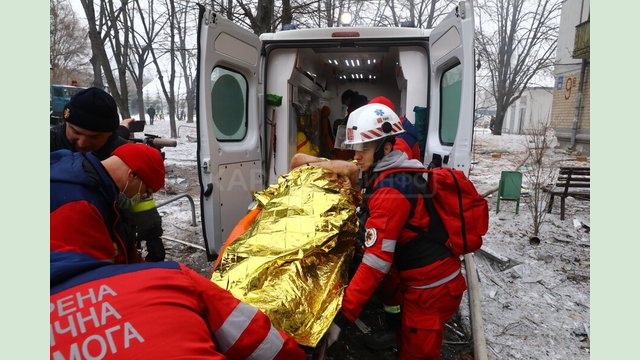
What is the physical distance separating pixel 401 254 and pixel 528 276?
8.55 ft

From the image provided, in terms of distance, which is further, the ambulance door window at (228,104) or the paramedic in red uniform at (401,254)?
the ambulance door window at (228,104)

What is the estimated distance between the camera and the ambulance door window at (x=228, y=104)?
10.5 feet

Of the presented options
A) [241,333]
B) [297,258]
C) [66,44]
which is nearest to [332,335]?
[297,258]

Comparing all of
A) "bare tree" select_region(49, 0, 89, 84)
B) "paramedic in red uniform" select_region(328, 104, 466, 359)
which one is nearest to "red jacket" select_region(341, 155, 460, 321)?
"paramedic in red uniform" select_region(328, 104, 466, 359)

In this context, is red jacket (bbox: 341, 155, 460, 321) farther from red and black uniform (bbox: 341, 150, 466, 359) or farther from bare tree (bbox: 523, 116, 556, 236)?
bare tree (bbox: 523, 116, 556, 236)

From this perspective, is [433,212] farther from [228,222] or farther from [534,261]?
[534,261]

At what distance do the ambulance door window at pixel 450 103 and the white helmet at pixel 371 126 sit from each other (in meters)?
1.06

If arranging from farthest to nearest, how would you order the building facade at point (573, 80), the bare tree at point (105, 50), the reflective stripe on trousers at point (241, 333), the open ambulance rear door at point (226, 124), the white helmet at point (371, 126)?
the building facade at point (573, 80)
the bare tree at point (105, 50)
the open ambulance rear door at point (226, 124)
the white helmet at point (371, 126)
the reflective stripe on trousers at point (241, 333)

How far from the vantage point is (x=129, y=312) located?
2.71ft

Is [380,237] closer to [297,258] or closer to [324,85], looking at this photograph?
[297,258]

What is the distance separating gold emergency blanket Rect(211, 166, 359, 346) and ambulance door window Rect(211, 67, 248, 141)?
0.99 m

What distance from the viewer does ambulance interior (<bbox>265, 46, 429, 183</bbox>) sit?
12.3 ft

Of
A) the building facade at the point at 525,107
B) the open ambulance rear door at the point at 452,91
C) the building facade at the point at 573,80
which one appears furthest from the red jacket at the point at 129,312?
the building facade at the point at 525,107

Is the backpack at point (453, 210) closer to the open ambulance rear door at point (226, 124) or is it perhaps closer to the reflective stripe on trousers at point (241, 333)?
the reflective stripe on trousers at point (241, 333)
